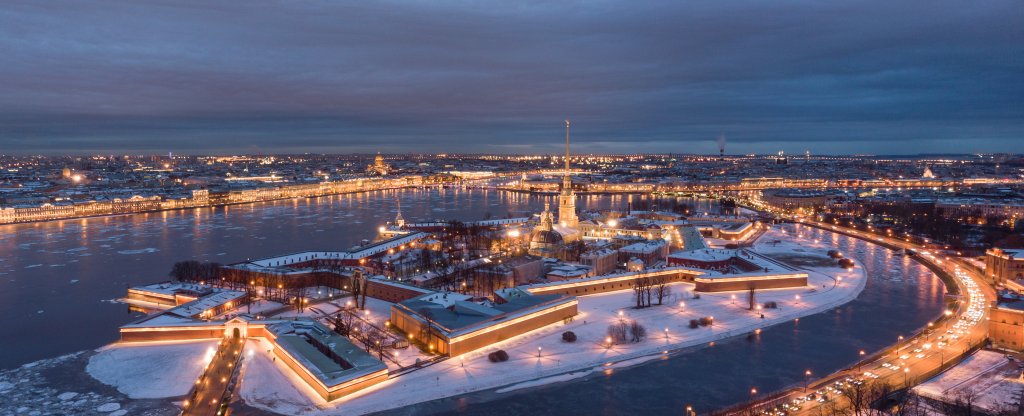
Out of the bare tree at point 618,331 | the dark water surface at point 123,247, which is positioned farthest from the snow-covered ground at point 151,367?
the bare tree at point 618,331

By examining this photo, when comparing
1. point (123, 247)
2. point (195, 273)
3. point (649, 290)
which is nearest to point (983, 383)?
point (649, 290)

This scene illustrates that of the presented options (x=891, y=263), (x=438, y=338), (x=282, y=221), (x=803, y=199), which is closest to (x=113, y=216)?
(x=282, y=221)

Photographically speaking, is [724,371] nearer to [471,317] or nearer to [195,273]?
[471,317]

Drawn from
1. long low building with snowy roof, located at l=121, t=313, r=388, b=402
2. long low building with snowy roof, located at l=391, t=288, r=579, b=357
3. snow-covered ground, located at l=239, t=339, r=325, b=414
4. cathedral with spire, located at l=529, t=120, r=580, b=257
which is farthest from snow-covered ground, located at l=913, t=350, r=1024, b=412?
cathedral with spire, located at l=529, t=120, r=580, b=257

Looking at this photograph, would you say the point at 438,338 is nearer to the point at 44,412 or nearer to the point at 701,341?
the point at 701,341

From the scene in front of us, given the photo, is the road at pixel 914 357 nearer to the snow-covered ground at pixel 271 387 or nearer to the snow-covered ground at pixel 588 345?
the snow-covered ground at pixel 588 345
